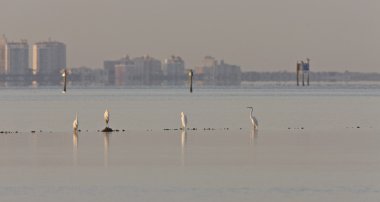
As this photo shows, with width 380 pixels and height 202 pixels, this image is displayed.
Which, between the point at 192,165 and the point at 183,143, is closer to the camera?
the point at 192,165

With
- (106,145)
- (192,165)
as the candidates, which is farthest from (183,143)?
(192,165)

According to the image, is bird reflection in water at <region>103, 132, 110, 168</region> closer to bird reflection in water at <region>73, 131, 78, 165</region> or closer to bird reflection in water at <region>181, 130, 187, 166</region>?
bird reflection in water at <region>73, 131, 78, 165</region>

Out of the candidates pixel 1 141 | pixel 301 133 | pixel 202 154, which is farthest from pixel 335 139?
pixel 1 141

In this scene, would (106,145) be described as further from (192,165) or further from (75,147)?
(192,165)

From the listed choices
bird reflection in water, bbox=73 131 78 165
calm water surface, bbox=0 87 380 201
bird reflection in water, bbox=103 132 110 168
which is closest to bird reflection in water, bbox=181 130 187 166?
calm water surface, bbox=0 87 380 201

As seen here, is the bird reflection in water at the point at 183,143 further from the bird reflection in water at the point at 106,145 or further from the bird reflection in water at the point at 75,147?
the bird reflection in water at the point at 75,147

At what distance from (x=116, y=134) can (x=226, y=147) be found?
7843mm

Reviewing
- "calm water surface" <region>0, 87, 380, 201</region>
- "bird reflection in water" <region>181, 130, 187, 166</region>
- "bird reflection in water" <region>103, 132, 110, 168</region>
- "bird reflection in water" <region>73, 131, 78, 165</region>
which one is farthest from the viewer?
"bird reflection in water" <region>73, 131, 78, 165</region>

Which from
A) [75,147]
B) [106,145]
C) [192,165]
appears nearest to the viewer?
[192,165]

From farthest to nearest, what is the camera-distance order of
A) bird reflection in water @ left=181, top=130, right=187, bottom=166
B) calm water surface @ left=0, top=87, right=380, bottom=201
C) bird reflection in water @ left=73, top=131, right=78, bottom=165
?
bird reflection in water @ left=73, top=131, right=78, bottom=165
bird reflection in water @ left=181, top=130, right=187, bottom=166
calm water surface @ left=0, top=87, right=380, bottom=201

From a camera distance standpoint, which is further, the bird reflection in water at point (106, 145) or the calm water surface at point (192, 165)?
the bird reflection in water at point (106, 145)

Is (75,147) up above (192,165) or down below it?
below

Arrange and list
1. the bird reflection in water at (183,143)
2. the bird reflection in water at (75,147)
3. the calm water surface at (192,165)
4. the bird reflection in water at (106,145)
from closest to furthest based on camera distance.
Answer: the calm water surface at (192,165) < the bird reflection in water at (106,145) < the bird reflection in water at (183,143) < the bird reflection in water at (75,147)

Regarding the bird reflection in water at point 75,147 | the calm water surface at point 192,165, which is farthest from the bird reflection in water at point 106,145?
the bird reflection in water at point 75,147
